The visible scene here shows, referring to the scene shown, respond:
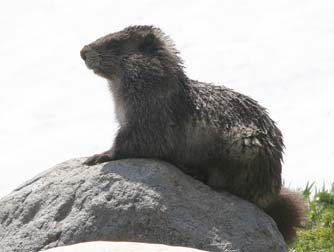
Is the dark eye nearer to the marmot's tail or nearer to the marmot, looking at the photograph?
the marmot

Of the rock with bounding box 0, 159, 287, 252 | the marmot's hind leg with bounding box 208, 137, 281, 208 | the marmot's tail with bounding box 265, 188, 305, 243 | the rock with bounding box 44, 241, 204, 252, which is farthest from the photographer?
the marmot's tail with bounding box 265, 188, 305, 243

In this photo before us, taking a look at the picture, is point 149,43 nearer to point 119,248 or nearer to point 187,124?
point 187,124

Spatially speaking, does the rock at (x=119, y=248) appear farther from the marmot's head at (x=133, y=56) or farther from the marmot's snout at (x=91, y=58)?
the marmot's snout at (x=91, y=58)

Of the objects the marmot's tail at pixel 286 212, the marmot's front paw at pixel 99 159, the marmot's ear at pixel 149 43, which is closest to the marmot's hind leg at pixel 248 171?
the marmot's tail at pixel 286 212

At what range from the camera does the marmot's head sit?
413 inches

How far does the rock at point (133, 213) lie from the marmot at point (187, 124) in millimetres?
206

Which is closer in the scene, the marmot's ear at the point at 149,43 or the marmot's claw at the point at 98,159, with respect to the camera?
the marmot's claw at the point at 98,159

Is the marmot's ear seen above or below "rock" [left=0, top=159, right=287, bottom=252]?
above

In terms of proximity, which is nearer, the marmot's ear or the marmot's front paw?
the marmot's front paw

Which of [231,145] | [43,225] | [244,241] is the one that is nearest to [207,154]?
[231,145]

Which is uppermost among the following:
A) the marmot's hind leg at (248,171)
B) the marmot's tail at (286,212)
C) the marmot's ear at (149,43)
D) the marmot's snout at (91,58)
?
the marmot's ear at (149,43)

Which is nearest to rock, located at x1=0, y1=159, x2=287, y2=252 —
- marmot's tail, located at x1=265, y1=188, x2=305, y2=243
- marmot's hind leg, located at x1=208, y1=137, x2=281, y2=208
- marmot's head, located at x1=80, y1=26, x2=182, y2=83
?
marmot's hind leg, located at x1=208, y1=137, x2=281, y2=208

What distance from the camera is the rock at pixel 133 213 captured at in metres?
9.43

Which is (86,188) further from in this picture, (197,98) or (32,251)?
(197,98)
